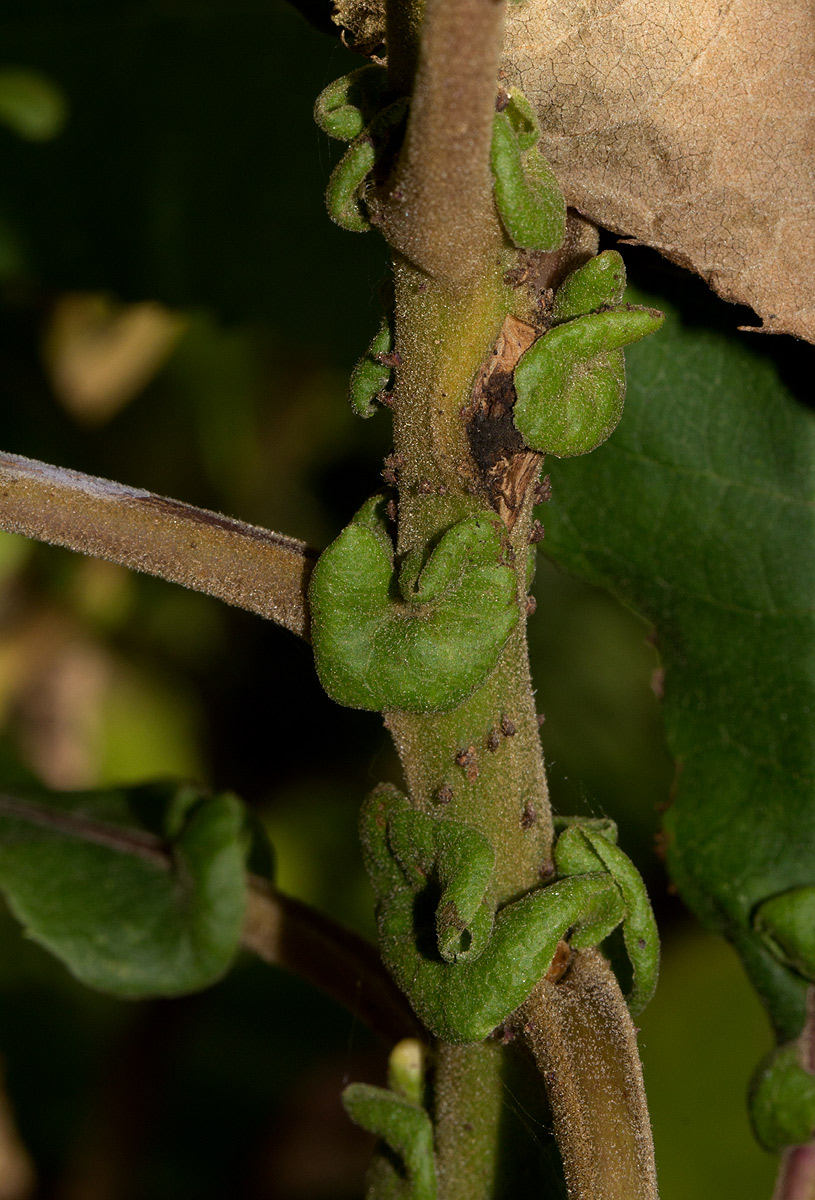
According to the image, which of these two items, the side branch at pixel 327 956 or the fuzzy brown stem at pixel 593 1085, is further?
the side branch at pixel 327 956

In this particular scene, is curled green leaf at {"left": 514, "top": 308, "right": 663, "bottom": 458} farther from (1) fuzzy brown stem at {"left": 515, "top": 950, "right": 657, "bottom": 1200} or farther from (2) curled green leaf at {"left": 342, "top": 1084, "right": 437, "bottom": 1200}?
(2) curled green leaf at {"left": 342, "top": 1084, "right": 437, "bottom": 1200}

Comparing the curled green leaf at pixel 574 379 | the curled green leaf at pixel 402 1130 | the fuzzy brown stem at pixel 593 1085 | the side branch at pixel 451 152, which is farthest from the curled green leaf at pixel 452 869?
the side branch at pixel 451 152

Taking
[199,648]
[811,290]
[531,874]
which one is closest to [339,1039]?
[199,648]

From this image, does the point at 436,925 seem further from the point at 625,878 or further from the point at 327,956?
the point at 327,956

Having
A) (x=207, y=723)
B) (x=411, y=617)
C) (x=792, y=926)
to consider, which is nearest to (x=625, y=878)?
(x=411, y=617)

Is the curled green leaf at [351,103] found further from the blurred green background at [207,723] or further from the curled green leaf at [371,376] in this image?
the blurred green background at [207,723]

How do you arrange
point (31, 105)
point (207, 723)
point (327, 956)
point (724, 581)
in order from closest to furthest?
point (327, 956) → point (724, 581) → point (31, 105) → point (207, 723)

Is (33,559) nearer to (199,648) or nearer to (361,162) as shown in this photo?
(199,648)
